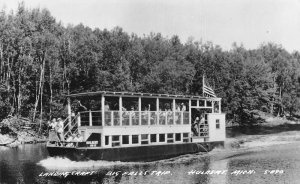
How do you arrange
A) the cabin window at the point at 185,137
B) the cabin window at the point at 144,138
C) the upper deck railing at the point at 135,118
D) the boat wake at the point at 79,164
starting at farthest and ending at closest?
the cabin window at the point at 185,137
the cabin window at the point at 144,138
the upper deck railing at the point at 135,118
the boat wake at the point at 79,164

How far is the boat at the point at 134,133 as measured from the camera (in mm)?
34938

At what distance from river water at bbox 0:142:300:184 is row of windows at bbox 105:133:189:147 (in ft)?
6.25

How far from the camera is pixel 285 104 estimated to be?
4343 inches

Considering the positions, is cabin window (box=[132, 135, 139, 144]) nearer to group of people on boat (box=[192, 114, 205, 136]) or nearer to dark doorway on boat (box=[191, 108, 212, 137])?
dark doorway on boat (box=[191, 108, 212, 137])

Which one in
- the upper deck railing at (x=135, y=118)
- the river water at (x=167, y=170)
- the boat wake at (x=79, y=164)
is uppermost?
the upper deck railing at (x=135, y=118)

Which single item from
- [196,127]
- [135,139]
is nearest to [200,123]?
[196,127]

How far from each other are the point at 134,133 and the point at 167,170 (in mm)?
5430

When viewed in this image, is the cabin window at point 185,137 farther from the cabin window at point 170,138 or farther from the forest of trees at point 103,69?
the forest of trees at point 103,69

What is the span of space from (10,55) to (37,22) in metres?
10.3

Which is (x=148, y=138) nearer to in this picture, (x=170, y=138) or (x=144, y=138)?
(x=144, y=138)

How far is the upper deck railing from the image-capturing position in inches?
1420

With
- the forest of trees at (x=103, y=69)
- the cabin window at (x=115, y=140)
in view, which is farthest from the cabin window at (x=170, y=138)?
the forest of trees at (x=103, y=69)

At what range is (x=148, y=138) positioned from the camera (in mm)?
38438

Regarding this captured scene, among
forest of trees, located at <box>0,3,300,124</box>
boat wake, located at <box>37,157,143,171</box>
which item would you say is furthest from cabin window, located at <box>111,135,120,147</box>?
forest of trees, located at <box>0,3,300,124</box>
